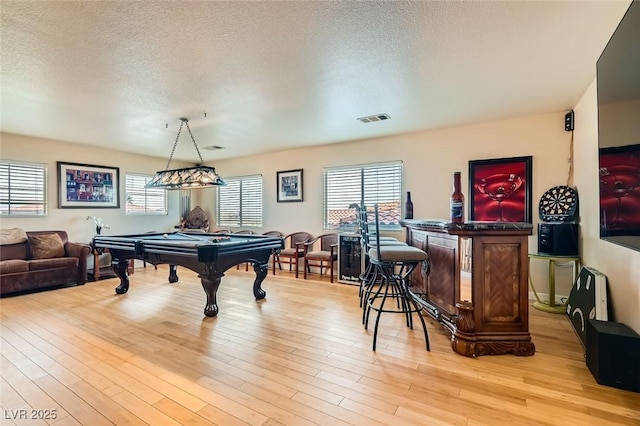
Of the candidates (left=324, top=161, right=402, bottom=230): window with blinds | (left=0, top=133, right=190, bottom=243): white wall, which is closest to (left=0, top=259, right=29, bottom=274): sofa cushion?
(left=0, top=133, right=190, bottom=243): white wall

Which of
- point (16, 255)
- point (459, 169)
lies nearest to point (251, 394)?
point (459, 169)

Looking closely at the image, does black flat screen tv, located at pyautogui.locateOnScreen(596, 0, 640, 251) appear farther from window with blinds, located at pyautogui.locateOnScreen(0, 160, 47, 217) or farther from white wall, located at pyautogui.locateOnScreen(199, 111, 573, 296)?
window with blinds, located at pyautogui.locateOnScreen(0, 160, 47, 217)

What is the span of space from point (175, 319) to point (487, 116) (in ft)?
15.5

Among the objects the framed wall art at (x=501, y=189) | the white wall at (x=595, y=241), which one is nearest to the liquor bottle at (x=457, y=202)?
the white wall at (x=595, y=241)

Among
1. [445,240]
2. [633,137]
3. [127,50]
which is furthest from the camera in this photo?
[445,240]

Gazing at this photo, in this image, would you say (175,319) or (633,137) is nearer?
(633,137)

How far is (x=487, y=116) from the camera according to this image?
4.20m

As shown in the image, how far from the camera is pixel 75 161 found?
577cm

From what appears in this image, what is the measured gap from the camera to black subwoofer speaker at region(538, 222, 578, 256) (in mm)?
3520

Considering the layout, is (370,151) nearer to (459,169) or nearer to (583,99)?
(459,169)

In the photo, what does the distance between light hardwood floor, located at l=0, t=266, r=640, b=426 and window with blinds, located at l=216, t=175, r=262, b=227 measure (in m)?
3.61

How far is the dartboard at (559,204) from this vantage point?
12.1ft

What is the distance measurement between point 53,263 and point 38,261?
7.0 inches

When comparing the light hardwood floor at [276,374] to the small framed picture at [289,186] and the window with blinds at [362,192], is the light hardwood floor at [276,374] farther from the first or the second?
the small framed picture at [289,186]
